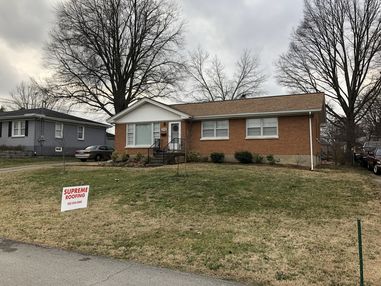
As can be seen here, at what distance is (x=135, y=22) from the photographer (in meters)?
37.5

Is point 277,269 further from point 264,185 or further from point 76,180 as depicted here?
point 76,180

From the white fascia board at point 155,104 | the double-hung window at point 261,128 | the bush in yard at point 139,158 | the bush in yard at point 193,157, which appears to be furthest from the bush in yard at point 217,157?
the bush in yard at point 139,158

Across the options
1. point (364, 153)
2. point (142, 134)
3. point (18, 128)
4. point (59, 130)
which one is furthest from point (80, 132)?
point (364, 153)

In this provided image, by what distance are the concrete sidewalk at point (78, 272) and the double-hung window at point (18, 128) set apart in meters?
28.9

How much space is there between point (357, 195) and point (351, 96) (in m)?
25.1

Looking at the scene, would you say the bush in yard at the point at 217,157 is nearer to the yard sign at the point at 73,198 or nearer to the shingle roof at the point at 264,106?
the shingle roof at the point at 264,106

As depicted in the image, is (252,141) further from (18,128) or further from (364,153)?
(18,128)

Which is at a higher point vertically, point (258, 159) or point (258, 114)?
point (258, 114)

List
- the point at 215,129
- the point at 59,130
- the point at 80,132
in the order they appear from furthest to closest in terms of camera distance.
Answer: the point at 80,132 < the point at 59,130 < the point at 215,129

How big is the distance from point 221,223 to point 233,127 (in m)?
15.3

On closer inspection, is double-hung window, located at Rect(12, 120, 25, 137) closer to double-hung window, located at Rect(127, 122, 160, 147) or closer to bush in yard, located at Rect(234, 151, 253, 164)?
double-hung window, located at Rect(127, 122, 160, 147)

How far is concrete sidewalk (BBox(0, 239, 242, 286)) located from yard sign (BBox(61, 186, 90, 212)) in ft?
5.46

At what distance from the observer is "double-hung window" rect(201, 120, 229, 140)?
24.4 m

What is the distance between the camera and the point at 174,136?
84.1 ft
